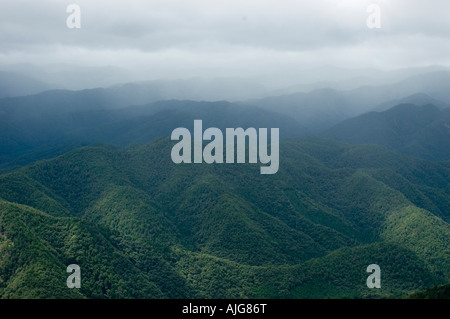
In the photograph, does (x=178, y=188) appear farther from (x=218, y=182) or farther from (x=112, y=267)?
(x=112, y=267)

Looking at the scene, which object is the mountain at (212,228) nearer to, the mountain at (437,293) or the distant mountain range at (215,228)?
the distant mountain range at (215,228)

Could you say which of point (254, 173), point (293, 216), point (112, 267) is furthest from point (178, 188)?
point (112, 267)

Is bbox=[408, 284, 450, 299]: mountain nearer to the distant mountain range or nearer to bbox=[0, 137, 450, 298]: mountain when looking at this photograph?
the distant mountain range

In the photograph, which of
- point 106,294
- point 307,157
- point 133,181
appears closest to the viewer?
point 106,294

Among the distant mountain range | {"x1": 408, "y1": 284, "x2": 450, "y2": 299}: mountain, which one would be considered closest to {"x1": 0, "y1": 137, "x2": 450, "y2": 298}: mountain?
the distant mountain range

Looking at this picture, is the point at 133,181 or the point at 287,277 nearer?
the point at 287,277

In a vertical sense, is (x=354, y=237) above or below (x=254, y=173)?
below

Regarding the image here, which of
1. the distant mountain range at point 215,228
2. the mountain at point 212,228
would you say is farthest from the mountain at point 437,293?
the mountain at point 212,228

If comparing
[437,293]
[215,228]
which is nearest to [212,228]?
[215,228]
